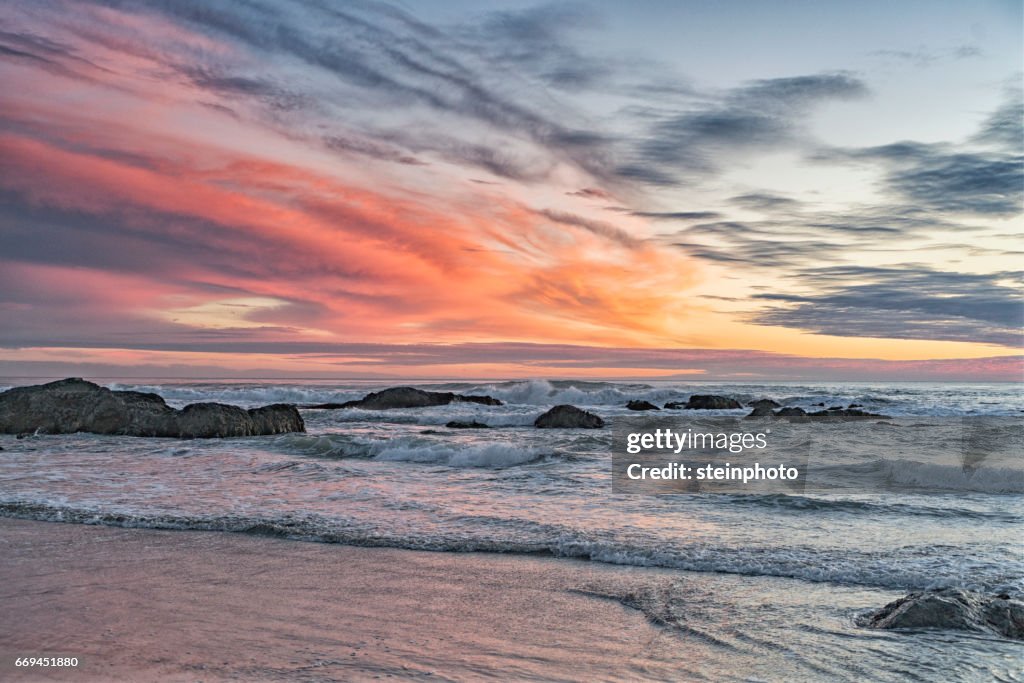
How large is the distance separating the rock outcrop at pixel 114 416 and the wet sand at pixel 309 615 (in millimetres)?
12527

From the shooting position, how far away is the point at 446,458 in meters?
17.8

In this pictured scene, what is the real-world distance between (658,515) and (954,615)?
5.13 m

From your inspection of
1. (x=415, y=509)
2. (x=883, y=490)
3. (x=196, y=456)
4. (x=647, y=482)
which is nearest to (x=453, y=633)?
(x=415, y=509)

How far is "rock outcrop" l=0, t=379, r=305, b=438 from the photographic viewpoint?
21.0 metres

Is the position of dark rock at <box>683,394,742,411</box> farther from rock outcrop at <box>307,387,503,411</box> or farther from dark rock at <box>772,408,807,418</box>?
rock outcrop at <box>307,387,503,411</box>

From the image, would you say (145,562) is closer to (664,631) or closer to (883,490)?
(664,631)

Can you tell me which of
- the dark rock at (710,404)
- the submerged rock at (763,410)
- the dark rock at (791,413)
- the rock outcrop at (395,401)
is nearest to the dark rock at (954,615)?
the dark rock at (791,413)

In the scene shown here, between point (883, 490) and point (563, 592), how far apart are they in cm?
948

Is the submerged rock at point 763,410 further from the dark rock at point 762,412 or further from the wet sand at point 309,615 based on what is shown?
the wet sand at point 309,615

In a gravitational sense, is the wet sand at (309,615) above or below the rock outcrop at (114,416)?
below

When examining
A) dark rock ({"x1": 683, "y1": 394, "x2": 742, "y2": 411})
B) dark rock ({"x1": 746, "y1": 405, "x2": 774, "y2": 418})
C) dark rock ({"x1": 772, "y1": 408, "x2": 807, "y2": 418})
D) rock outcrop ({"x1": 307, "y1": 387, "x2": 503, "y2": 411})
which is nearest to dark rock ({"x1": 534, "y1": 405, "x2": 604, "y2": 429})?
dark rock ({"x1": 746, "y1": 405, "x2": 774, "y2": 418})

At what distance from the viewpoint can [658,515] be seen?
10.9 metres

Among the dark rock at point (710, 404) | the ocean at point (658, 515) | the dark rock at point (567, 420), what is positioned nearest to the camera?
the ocean at point (658, 515)

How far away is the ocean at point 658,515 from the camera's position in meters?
5.82
